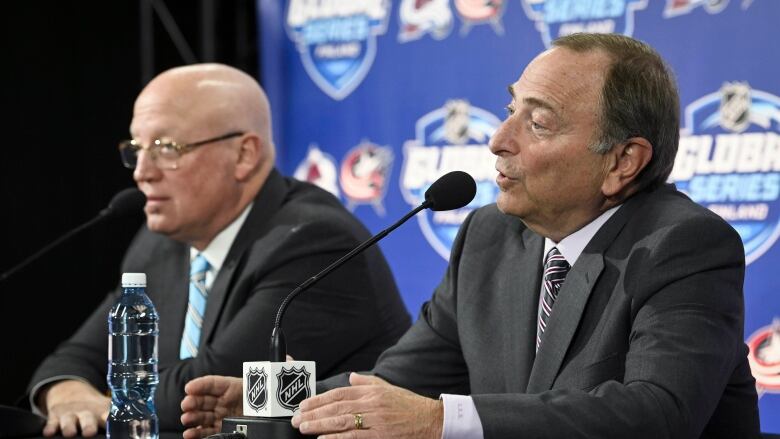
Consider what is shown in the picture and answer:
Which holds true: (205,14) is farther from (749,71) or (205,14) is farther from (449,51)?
(749,71)

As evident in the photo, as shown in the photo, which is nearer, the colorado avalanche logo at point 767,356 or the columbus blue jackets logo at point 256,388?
the columbus blue jackets logo at point 256,388

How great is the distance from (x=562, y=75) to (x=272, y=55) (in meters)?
Answer: 2.83

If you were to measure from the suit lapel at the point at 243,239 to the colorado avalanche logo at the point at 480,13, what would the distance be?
1.11m

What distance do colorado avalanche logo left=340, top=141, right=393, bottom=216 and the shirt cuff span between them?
2.72m

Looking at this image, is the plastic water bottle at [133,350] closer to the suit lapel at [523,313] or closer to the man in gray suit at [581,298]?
the man in gray suit at [581,298]

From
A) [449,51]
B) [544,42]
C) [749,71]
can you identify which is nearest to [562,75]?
[749,71]

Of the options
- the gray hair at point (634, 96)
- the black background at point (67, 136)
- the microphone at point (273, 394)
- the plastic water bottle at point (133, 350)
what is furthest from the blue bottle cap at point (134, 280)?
the black background at point (67, 136)

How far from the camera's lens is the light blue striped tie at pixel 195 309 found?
3.63 meters

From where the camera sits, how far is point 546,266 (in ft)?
8.57

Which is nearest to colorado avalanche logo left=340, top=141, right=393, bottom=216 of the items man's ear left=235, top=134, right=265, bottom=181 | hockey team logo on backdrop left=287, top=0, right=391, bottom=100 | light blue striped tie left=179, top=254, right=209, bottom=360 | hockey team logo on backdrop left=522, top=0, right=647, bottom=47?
hockey team logo on backdrop left=287, top=0, right=391, bottom=100

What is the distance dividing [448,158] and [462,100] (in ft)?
0.76

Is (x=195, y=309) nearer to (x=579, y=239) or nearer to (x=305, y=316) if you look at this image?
(x=305, y=316)

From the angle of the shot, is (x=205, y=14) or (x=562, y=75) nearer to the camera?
(x=562, y=75)

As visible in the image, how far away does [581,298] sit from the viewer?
2.44 metres
